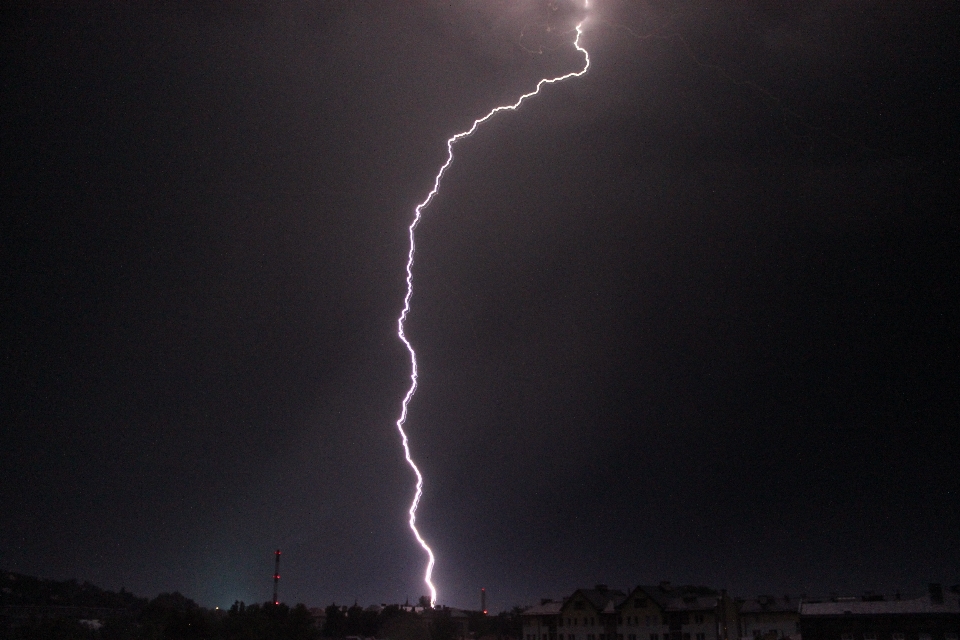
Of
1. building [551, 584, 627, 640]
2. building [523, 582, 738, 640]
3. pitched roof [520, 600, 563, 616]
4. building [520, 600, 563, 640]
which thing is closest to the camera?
building [523, 582, 738, 640]

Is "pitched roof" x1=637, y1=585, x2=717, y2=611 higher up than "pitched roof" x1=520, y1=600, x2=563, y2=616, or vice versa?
"pitched roof" x1=637, y1=585, x2=717, y2=611

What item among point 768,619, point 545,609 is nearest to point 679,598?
point 768,619

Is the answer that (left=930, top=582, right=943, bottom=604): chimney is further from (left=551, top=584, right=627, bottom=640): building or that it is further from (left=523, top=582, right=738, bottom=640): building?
(left=551, top=584, right=627, bottom=640): building

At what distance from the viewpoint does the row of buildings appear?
30062 millimetres

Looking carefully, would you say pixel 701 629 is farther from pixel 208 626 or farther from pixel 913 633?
pixel 208 626

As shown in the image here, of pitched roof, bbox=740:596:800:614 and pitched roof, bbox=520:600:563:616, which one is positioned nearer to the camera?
pitched roof, bbox=740:596:800:614

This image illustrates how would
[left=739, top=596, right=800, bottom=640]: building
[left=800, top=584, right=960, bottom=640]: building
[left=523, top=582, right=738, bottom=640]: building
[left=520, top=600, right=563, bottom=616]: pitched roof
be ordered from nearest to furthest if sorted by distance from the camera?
[left=800, top=584, right=960, bottom=640]: building, [left=523, top=582, right=738, bottom=640]: building, [left=739, top=596, right=800, bottom=640]: building, [left=520, top=600, right=563, bottom=616]: pitched roof

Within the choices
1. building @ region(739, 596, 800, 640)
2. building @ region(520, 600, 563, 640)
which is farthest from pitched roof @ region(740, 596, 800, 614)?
building @ region(520, 600, 563, 640)

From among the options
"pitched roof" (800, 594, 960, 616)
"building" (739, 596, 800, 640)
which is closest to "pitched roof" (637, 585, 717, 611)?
"building" (739, 596, 800, 640)

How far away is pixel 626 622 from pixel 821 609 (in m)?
10.7

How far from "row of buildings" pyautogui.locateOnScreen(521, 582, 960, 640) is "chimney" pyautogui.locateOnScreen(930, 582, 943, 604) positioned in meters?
0.03

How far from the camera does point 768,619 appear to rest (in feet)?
129

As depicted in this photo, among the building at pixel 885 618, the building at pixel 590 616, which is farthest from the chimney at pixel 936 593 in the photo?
the building at pixel 590 616

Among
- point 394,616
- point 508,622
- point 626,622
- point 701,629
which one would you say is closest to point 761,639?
point 701,629
